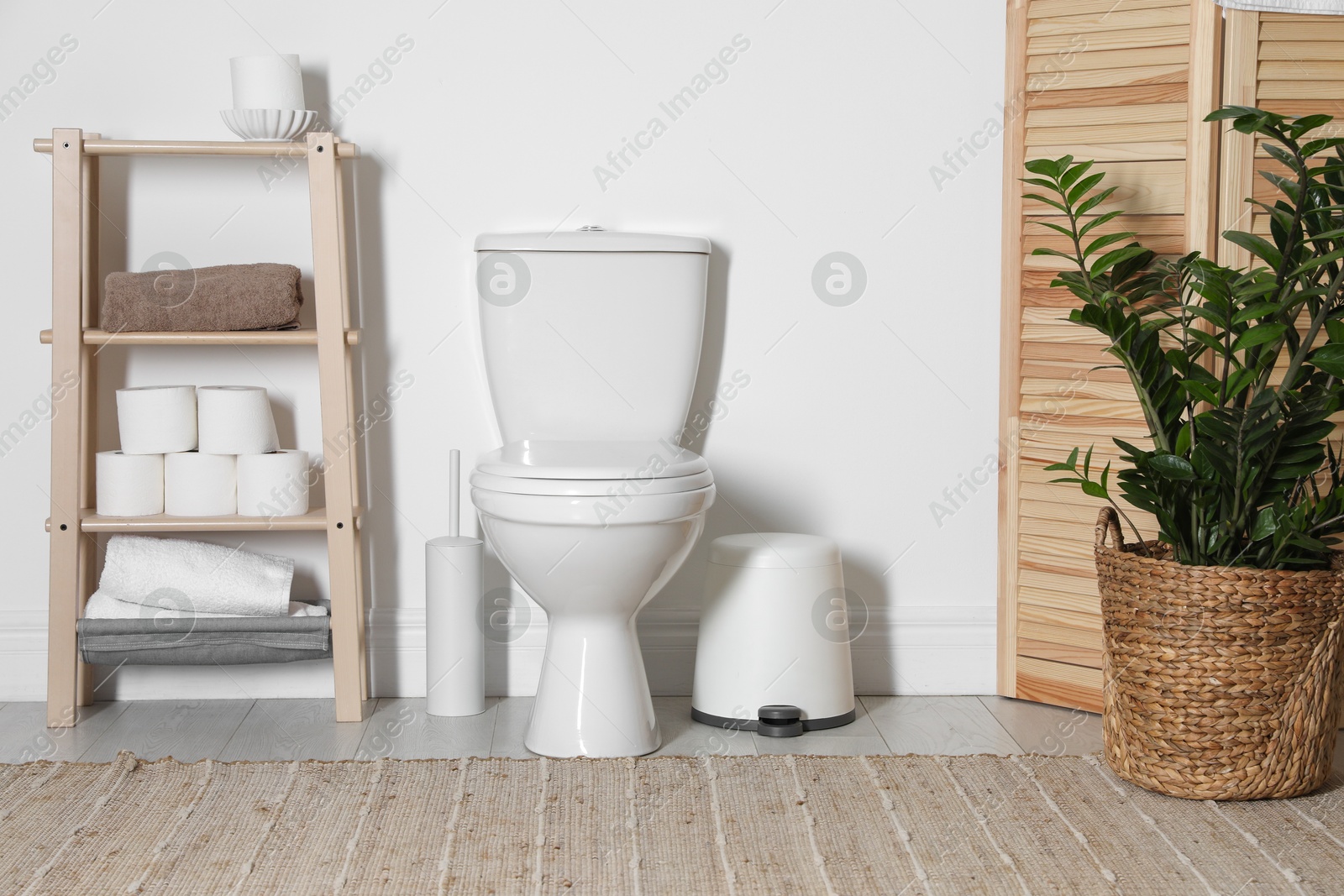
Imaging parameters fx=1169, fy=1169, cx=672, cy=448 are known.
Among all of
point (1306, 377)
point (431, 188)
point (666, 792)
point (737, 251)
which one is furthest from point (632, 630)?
point (1306, 377)

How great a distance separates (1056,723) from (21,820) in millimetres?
1649

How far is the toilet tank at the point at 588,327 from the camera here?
209 centimetres

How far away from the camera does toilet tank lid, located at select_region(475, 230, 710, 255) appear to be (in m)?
2.08

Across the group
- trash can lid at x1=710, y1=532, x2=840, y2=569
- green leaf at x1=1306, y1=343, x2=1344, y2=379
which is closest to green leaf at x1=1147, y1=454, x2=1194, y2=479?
green leaf at x1=1306, y1=343, x2=1344, y2=379

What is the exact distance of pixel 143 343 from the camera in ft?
6.72

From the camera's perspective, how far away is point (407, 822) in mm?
1609

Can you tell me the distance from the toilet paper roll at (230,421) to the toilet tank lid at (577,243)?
0.49 meters

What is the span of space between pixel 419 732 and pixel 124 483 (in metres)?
0.67

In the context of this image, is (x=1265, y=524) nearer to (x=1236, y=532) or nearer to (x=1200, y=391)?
(x=1236, y=532)

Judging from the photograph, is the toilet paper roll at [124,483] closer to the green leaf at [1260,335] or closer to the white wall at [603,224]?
the white wall at [603,224]

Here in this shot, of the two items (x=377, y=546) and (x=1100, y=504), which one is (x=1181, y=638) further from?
(x=377, y=546)

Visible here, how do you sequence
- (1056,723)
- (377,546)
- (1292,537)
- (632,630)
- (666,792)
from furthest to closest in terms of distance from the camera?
1. (377,546)
2. (1056,723)
3. (632,630)
4. (666,792)
5. (1292,537)

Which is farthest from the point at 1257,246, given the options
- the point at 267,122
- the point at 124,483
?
the point at 124,483

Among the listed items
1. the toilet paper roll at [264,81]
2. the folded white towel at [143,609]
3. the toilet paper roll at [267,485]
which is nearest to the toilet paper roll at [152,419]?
the toilet paper roll at [267,485]
